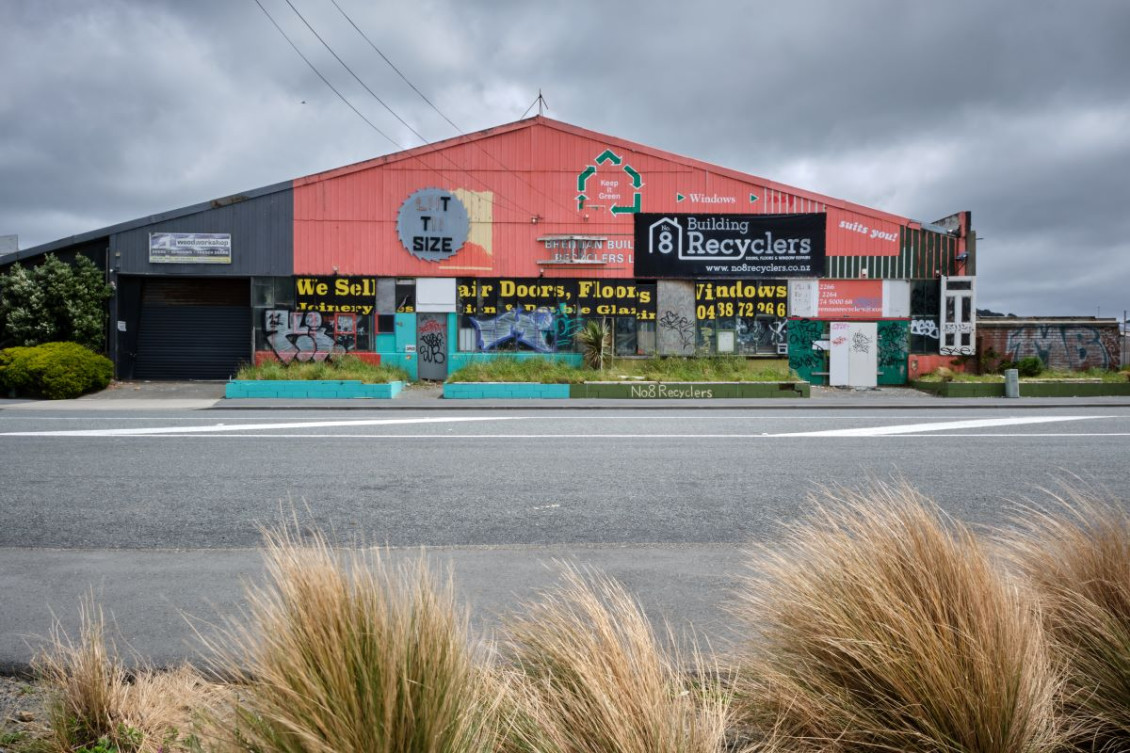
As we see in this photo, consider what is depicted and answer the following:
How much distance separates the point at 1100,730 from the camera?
7.19ft

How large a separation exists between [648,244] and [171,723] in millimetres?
23389

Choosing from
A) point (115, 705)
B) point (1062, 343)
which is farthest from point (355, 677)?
point (1062, 343)

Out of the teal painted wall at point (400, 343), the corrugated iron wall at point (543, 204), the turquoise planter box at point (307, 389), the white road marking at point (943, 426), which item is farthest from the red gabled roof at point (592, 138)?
the white road marking at point (943, 426)

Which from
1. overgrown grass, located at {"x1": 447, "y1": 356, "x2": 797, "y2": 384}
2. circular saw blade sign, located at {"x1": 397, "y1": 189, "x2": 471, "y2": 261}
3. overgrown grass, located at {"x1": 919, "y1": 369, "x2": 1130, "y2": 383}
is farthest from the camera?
circular saw blade sign, located at {"x1": 397, "y1": 189, "x2": 471, "y2": 261}

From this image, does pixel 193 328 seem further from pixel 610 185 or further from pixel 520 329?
pixel 610 185

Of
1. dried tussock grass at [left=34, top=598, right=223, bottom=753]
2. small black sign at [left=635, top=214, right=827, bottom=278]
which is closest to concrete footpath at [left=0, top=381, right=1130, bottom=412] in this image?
small black sign at [left=635, top=214, right=827, bottom=278]

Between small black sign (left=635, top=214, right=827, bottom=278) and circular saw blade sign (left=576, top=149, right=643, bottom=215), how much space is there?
73 cm

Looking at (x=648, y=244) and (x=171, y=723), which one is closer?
(x=171, y=723)

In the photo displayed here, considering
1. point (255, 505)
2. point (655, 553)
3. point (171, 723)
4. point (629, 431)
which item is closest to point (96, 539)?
point (255, 505)

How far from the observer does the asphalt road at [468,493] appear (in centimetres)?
400

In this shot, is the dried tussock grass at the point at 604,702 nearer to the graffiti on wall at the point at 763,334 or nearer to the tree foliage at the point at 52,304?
the graffiti on wall at the point at 763,334

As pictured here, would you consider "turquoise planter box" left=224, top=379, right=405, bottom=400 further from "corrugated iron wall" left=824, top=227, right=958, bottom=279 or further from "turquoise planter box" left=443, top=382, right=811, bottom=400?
"corrugated iron wall" left=824, top=227, right=958, bottom=279

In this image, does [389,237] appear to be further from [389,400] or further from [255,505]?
[255,505]

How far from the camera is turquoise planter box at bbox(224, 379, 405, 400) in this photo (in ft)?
62.2
